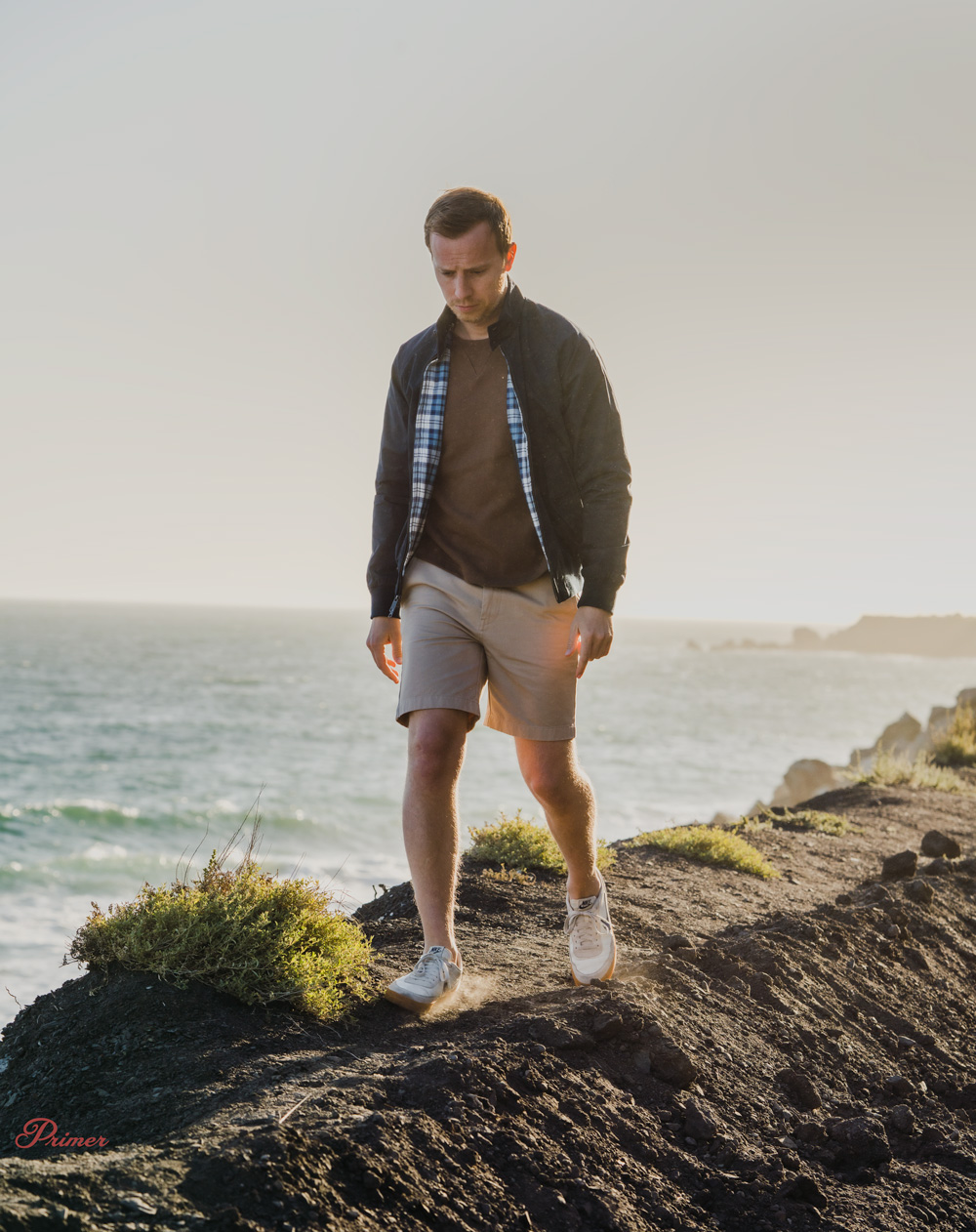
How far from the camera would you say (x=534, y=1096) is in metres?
2.34

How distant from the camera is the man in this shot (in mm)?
3049

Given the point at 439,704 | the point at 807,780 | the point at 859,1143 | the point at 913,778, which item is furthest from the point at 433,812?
the point at 807,780

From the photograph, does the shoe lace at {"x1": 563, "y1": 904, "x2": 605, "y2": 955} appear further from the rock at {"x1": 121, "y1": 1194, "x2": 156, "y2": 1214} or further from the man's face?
the man's face

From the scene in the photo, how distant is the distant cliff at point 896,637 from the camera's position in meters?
148

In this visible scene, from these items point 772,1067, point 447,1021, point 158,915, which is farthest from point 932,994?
point 158,915

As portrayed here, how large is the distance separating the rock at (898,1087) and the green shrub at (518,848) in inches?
81.3

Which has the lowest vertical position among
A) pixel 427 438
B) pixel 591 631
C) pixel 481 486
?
pixel 591 631

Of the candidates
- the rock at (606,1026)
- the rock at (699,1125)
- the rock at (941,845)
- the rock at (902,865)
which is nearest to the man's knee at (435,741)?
the rock at (606,1026)

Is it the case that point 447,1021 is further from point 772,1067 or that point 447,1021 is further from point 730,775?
point 730,775

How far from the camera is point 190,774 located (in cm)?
2359

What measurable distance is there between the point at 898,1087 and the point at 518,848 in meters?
2.36

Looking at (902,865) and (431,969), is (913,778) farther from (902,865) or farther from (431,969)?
(431,969)

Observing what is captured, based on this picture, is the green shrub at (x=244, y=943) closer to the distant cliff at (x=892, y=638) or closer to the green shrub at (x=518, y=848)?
the green shrub at (x=518, y=848)

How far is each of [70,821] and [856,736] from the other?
29984 millimetres
